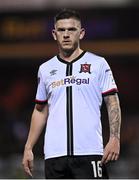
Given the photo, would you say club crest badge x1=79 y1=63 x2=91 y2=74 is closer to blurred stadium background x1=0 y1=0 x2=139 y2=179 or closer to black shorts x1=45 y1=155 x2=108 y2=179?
black shorts x1=45 y1=155 x2=108 y2=179

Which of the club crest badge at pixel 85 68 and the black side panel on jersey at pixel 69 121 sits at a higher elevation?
the club crest badge at pixel 85 68

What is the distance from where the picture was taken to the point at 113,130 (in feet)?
19.7

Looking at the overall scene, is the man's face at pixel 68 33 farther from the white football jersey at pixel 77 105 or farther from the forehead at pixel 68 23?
the white football jersey at pixel 77 105

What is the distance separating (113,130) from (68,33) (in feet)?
2.56

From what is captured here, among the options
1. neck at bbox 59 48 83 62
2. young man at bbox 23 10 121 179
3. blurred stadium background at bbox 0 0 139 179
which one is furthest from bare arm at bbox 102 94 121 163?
blurred stadium background at bbox 0 0 139 179

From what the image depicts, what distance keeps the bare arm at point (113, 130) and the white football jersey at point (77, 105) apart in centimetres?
7

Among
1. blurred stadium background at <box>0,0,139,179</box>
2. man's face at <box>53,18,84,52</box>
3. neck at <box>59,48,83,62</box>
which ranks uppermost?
blurred stadium background at <box>0,0,139,179</box>

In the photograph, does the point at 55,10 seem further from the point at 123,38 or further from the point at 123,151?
the point at 123,151

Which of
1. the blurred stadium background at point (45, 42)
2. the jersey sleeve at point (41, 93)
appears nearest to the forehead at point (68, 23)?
the jersey sleeve at point (41, 93)

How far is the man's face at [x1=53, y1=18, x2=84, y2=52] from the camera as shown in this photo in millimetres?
6117

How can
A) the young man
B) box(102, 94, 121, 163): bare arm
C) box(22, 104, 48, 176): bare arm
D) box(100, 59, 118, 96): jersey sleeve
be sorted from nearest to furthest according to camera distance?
box(102, 94, 121, 163): bare arm, the young man, box(100, 59, 118, 96): jersey sleeve, box(22, 104, 48, 176): bare arm

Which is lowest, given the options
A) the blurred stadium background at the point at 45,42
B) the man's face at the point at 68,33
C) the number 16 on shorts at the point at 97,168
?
the number 16 on shorts at the point at 97,168

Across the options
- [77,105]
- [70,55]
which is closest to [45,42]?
[70,55]

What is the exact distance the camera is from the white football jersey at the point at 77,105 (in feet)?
19.7
